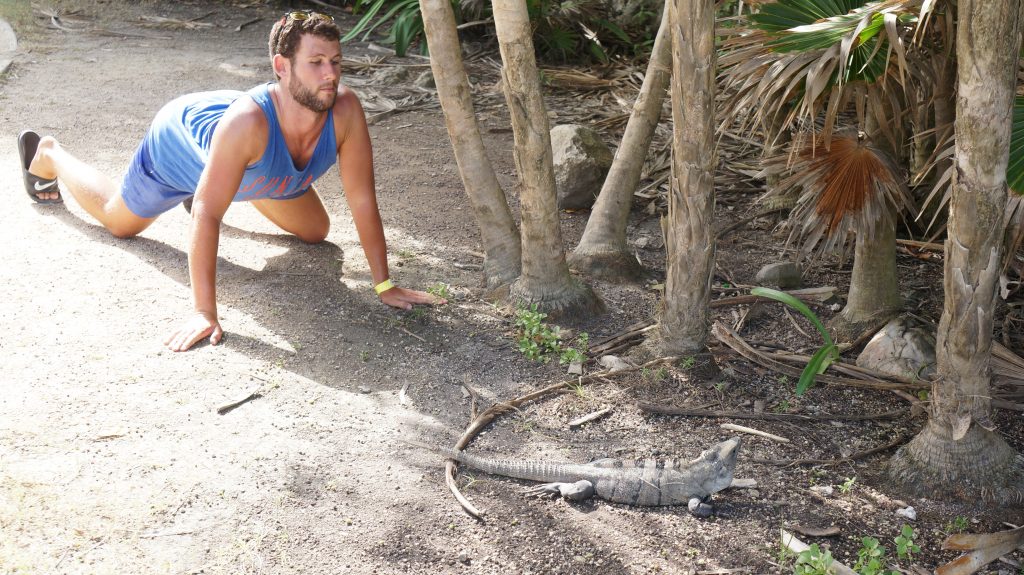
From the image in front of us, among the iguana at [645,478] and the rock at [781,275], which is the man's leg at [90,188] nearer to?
the iguana at [645,478]

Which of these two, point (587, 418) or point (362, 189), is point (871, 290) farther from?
point (362, 189)

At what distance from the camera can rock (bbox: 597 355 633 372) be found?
3.69m

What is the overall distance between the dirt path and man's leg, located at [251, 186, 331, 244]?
0.08 m

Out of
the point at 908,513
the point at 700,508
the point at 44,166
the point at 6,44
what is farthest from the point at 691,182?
the point at 6,44

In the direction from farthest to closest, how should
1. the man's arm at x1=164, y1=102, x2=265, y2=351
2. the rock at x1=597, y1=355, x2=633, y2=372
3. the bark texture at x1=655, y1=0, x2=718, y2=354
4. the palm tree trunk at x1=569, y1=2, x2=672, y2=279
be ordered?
the palm tree trunk at x1=569, y1=2, x2=672, y2=279
the man's arm at x1=164, y1=102, x2=265, y2=351
the rock at x1=597, y1=355, x2=633, y2=372
the bark texture at x1=655, y1=0, x2=718, y2=354

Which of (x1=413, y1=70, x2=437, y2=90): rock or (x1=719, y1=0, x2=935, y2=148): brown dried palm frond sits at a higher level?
(x1=719, y1=0, x2=935, y2=148): brown dried palm frond

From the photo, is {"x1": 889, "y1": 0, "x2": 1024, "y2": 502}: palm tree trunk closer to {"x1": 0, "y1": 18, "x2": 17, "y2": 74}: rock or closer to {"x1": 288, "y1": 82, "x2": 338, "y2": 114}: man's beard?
{"x1": 288, "y1": 82, "x2": 338, "y2": 114}: man's beard

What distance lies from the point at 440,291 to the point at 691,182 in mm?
1448

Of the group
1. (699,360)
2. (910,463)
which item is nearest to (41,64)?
(699,360)

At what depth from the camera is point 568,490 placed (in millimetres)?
2955

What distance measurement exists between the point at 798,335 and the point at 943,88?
1264 millimetres

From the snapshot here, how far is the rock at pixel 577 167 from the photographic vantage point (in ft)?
17.8

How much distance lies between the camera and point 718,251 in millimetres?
4988

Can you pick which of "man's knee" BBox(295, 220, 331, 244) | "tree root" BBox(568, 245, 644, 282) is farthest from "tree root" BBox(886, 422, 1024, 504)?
"man's knee" BBox(295, 220, 331, 244)
